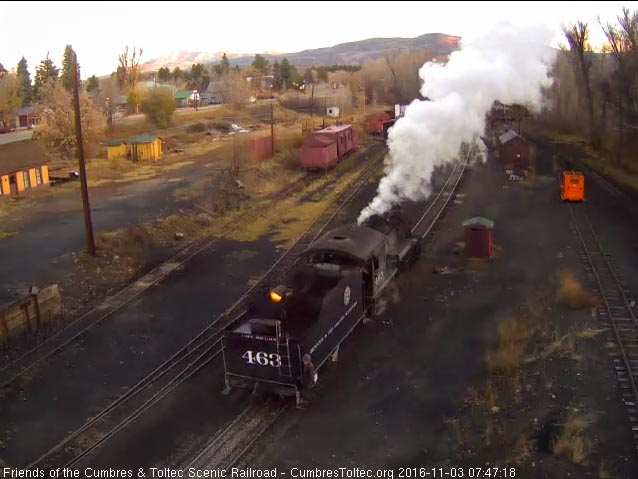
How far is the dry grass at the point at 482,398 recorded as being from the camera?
1387 centimetres

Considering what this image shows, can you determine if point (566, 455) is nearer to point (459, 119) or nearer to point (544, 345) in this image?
point (544, 345)

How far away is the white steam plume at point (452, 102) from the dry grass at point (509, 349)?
7082 millimetres

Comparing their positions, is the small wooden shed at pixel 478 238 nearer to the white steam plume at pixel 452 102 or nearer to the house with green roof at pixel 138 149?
the white steam plume at pixel 452 102

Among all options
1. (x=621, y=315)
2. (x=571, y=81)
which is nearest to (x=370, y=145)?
(x=571, y=81)

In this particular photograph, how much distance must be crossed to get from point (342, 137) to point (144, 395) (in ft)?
130

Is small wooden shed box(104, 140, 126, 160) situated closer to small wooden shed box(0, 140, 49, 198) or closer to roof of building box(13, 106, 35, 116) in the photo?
small wooden shed box(0, 140, 49, 198)

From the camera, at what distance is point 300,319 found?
13.9m

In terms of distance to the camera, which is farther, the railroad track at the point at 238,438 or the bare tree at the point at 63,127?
the bare tree at the point at 63,127

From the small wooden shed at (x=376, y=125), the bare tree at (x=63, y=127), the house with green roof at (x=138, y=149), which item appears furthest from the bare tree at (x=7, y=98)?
the small wooden shed at (x=376, y=125)

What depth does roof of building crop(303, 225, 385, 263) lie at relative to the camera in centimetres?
1638

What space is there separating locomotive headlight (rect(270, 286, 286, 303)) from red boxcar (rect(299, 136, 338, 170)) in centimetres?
3294

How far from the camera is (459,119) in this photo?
2492 centimetres

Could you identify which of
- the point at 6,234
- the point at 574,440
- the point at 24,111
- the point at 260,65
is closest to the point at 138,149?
the point at 6,234

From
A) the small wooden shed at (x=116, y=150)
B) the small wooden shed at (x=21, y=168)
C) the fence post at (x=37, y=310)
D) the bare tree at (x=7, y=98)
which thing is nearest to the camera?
the fence post at (x=37, y=310)
